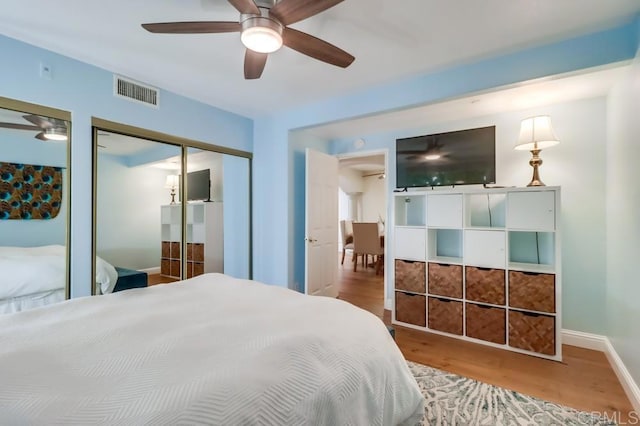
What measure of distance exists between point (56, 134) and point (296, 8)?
211 centimetres

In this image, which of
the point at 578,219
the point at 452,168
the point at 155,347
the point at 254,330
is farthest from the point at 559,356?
the point at 155,347

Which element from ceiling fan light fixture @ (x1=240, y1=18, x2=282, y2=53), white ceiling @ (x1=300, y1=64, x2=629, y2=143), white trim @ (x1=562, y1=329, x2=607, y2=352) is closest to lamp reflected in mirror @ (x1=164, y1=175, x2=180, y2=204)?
white ceiling @ (x1=300, y1=64, x2=629, y2=143)

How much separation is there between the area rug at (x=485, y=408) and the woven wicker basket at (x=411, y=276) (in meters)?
1.08

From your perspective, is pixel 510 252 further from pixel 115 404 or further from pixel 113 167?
pixel 113 167

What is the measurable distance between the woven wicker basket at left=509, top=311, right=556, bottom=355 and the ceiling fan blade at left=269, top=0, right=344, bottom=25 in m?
2.85

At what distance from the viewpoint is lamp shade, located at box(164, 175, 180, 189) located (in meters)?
3.09

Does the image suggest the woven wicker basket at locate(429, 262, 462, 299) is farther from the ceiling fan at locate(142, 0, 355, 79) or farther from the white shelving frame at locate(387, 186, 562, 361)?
the ceiling fan at locate(142, 0, 355, 79)

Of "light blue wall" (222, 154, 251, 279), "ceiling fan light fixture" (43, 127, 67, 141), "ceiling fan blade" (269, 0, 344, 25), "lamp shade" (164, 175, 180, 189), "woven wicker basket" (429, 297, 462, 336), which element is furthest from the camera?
"light blue wall" (222, 154, 251, 279)

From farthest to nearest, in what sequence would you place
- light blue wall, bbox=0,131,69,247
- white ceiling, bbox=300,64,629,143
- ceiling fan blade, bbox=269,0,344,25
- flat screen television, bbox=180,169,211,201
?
flat screen television, bbox=180,169,211,201 → white ceiling, bbox=300,64,629,143 → light blue wall, bbox=0,131,69,247 → ceiling fan blade, bbox=269,0,344,25

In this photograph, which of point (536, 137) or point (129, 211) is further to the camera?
point (129, 211)

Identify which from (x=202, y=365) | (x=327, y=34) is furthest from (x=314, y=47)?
(x=202, y=365)

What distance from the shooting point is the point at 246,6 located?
4.78ft

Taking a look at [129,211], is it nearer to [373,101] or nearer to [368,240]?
[373,101]

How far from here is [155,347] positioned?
3.70 ft
